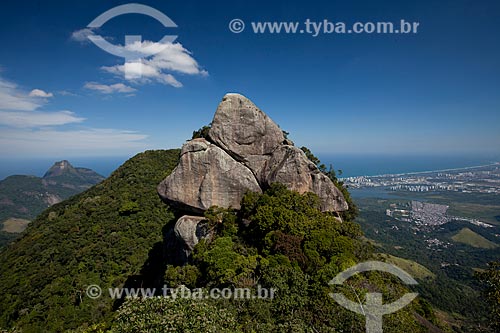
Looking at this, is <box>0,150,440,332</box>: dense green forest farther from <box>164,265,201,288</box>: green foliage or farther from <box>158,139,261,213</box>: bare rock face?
<box>158,139,261,213</box>: bare rock face

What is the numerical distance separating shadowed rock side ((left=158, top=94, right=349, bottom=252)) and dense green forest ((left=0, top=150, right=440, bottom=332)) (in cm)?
122

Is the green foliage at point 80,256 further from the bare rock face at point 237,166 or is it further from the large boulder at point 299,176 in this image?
the large boulder at point 299,176

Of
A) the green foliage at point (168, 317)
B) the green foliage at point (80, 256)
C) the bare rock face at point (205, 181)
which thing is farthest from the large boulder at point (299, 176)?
the green foliage at point (80, 256)

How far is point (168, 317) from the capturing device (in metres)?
8.20

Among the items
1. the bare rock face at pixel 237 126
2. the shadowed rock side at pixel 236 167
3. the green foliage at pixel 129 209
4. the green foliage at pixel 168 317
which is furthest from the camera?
the green foliage at pixel 129 209

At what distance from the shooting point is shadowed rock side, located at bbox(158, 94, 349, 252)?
68.1 feet

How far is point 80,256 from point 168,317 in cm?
3334

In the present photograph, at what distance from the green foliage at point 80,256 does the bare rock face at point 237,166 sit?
644 inches

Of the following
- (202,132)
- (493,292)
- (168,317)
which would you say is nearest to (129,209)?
(202,132)

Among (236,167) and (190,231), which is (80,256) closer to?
(190,231)

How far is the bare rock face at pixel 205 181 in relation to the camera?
20719 millimetres

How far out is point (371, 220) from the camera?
135250mm

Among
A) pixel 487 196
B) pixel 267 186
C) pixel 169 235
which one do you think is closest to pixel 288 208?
pixel 267 186

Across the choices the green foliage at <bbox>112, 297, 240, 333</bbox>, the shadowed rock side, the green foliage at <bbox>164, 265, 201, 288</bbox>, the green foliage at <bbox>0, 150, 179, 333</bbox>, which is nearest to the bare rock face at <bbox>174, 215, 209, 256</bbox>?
the shadowed rock side
